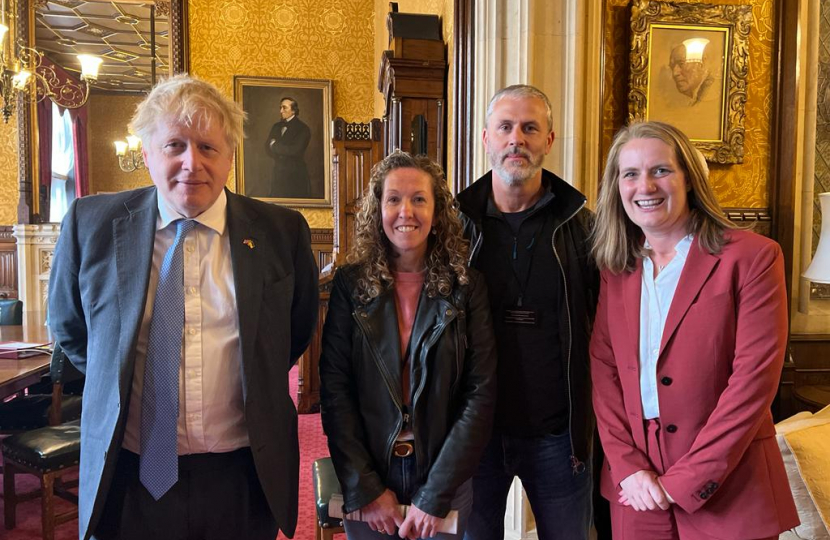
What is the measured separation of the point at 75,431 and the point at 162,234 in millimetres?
2070

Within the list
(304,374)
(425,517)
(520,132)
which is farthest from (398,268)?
(304,374)

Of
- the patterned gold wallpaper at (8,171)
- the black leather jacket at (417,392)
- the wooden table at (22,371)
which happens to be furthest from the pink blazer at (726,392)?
the patterned gold wallpaper at (8,171)

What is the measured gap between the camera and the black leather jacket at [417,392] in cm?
139

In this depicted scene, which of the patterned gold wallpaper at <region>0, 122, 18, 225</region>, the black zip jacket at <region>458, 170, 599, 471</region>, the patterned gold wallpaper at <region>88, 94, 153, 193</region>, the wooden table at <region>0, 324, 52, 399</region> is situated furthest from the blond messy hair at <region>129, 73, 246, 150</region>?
the patterned gold wallpaper at <region>88, 94, 153, 193</region>

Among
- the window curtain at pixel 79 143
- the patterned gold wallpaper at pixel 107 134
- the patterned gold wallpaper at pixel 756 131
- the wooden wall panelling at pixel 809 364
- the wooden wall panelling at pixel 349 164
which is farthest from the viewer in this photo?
the patterned gold wallpaper at pixel 107 134

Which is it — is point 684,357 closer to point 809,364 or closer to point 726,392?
point 726,392

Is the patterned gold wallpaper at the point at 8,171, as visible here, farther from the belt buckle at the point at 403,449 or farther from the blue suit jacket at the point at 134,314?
the belt buckle at the point at 403,449

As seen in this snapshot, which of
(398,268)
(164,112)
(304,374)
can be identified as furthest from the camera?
(304,374)

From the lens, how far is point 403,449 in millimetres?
1410

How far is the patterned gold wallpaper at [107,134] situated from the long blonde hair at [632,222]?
31.3 ft

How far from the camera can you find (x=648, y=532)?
4.53ft

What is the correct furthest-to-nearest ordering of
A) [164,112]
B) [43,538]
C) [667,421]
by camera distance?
[43,538] < [667,421] < [164,112]

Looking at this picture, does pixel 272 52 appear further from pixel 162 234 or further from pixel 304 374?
pixel 162 234

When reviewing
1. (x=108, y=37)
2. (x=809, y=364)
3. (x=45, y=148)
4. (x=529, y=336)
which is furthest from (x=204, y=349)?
(x=108, y=37)
